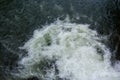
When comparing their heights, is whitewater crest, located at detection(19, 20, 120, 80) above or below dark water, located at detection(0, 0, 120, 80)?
below

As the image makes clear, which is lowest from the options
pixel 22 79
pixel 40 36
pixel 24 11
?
pixel 22 79

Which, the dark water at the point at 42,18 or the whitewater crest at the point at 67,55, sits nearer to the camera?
the whitewater crest at the point at 67,55

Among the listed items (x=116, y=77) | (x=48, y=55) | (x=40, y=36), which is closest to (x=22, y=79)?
(x=48, y=55)

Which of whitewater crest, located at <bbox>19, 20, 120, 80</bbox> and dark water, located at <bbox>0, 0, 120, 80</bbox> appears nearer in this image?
whitewater crest, located at <bbox>19, 20, 120, 80</bbox>

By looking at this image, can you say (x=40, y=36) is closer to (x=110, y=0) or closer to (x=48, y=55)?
(x=48, y=55)

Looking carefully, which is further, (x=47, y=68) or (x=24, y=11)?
(x=24, y=11)
